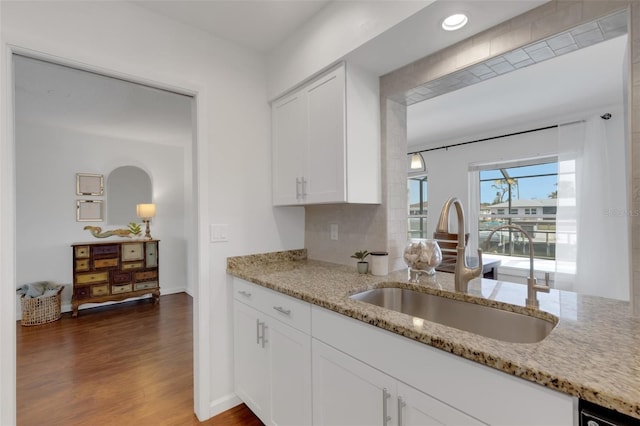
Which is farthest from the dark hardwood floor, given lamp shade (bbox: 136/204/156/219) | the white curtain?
the white curtain

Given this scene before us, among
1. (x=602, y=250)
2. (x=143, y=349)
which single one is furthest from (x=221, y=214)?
(x=602, y=250)

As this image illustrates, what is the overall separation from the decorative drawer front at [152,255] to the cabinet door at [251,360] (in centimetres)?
307

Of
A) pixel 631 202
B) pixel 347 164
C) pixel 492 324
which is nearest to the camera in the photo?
pixel 631 202

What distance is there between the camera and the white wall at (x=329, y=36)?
1430mm

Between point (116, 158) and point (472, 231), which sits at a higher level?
point (116, 158)

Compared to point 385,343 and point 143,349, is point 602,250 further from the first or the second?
point 143,349

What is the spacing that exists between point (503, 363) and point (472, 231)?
3.99 metres

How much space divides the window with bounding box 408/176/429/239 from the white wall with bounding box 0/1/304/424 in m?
3.18

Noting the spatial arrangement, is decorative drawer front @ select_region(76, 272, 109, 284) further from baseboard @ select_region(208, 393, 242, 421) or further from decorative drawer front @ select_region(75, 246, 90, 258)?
baseboard @ select_region(208, 393, 242, 421)

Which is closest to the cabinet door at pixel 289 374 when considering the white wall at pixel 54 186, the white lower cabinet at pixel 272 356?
the white lower cabinet at pixel 272 356

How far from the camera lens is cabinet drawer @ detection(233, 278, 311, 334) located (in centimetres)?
146

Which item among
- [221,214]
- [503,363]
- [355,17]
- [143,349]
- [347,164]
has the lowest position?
[143,349]

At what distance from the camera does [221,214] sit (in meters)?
2.04

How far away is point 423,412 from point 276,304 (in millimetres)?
886
